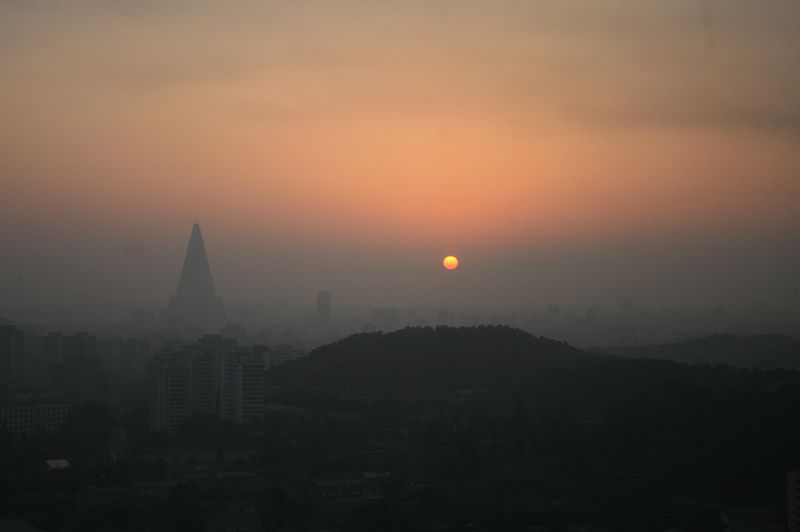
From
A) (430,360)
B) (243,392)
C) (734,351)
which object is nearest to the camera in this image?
(243,392)

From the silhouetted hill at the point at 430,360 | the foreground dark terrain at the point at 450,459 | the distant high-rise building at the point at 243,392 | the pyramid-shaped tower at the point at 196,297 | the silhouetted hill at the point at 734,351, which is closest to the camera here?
the foreground dark terrain at the point at 450,459

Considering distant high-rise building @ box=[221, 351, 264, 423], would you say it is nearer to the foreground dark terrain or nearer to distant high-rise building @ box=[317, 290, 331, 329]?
the foreground dark terrain

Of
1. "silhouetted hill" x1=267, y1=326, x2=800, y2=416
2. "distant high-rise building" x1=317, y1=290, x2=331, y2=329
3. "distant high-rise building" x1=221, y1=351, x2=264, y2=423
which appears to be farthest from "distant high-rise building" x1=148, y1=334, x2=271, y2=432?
"distant high-rise building" x1=317, y1=290, x2=331, y2=329

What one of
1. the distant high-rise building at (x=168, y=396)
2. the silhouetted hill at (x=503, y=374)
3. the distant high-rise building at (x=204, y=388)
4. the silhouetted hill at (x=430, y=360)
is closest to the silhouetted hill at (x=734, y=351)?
the silhouetted hill at (x=503, y=374)

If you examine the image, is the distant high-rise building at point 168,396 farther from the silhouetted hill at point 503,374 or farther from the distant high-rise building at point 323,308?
the distant high-rise building at point 323,308

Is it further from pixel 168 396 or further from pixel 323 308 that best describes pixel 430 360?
pixel 323 308

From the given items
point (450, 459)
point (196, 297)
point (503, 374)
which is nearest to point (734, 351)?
point (503, 374)
